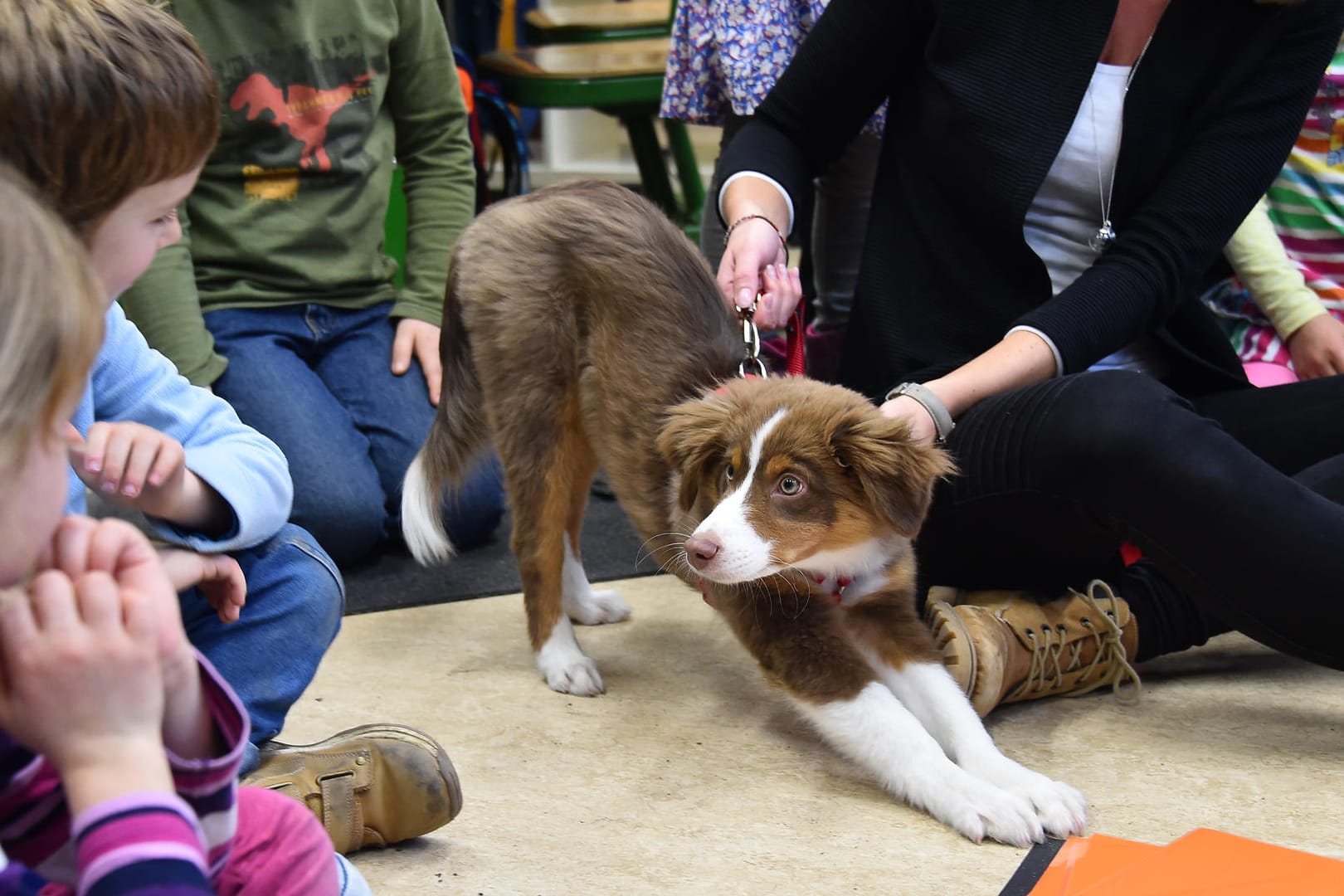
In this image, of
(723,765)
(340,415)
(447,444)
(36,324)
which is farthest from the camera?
(340,415)

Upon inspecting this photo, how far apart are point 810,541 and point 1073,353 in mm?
575

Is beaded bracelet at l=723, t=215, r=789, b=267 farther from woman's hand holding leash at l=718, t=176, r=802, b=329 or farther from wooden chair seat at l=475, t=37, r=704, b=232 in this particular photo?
wooden chair seat at l=475, t=37, r=704, b=232

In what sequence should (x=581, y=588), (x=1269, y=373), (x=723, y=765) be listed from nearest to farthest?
(x=723, y=765)
(x=581, y=588)
(x=1269, y=373)

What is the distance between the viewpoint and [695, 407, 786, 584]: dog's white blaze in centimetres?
193

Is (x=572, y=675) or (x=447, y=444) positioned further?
(x=447, y=444)

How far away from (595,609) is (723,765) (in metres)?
0.74

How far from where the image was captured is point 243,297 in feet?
10.1

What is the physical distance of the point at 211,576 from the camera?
1353mm

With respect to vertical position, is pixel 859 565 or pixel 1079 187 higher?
pixel 1079 187

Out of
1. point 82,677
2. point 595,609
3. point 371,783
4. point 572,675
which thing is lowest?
point 595,609

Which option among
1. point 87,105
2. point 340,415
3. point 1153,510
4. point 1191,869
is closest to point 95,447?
point 87,105

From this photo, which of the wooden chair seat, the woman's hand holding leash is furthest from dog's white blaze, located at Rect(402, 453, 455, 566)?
the wooden chair seat

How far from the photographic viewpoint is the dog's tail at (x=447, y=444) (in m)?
2.57

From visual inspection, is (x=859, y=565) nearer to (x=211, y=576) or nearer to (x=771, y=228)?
(x=771, y=228)
